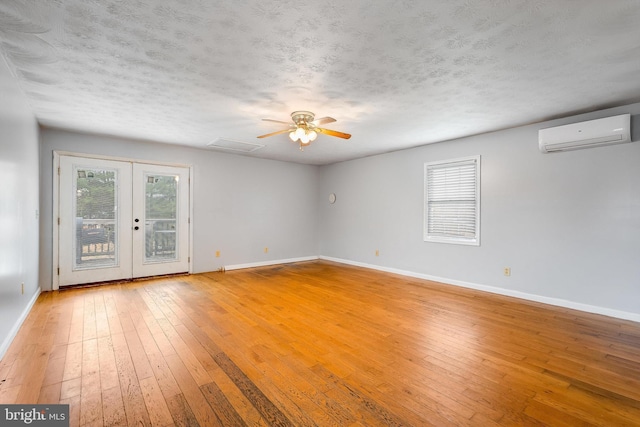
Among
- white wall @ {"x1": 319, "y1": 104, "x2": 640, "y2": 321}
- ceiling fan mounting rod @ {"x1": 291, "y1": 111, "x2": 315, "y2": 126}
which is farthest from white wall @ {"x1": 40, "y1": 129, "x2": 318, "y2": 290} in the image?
ceiling fan mounting rod @ {"x1": 291, "y1": 111, "x2": 315, "y2": 126}

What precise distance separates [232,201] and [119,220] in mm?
2025

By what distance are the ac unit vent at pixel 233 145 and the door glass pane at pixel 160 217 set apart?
1.02 metres

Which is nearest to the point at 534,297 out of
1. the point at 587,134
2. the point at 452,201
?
the point at 452,201

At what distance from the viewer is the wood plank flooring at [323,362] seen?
69.0 inches

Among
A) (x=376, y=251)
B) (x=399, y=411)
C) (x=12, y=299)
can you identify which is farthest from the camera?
(x=376, y=251)

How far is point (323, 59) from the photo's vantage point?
2332mm

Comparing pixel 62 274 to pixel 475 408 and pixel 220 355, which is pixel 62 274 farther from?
pixel 475 408

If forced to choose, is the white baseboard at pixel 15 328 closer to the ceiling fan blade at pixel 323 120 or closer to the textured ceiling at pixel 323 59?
the textured ceiling at pixel 323 59

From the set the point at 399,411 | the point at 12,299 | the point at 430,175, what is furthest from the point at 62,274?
the point at 430,175

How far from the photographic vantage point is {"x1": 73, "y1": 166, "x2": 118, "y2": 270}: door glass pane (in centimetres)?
457

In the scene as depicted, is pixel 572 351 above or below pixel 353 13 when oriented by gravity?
below

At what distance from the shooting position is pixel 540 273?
3.96 metres

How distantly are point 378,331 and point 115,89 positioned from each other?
3677 mm

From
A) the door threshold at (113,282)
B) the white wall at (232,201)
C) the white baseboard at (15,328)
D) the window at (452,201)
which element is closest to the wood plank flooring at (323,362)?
the white baseboard at (15,328)
